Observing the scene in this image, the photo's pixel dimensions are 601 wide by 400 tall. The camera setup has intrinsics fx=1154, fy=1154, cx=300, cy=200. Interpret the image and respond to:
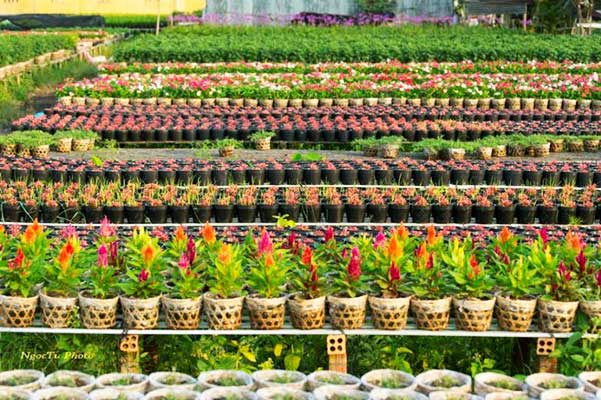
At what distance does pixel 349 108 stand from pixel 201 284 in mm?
14025

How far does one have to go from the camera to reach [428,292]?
25.1 feet

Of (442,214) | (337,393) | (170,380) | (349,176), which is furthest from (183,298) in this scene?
(349,176)

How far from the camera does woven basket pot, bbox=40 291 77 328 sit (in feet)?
24.9

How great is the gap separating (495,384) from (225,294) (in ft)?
6.34

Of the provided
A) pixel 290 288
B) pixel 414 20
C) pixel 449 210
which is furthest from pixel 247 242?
pixel 414 20

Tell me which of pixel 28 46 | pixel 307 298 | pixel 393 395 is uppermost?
pixel 28 46

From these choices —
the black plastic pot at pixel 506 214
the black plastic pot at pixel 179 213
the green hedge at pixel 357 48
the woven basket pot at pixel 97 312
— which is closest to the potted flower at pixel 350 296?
the woven basket pot at pixel 97 312

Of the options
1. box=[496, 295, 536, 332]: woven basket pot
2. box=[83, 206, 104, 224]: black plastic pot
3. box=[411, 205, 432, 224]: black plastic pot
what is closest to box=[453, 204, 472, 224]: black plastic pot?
box=[411, 205, 432, 224]: black plastic pot

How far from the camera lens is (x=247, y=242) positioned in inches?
338

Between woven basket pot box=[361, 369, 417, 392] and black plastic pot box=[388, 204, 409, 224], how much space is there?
5.34 m

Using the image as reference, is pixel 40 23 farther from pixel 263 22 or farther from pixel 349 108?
pixel 349 108

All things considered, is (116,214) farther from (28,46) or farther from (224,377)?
(28,46)

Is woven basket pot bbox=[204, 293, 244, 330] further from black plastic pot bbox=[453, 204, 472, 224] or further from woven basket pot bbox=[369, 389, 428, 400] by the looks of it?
black plastic pot bbox=[453, 204, 472, 224]

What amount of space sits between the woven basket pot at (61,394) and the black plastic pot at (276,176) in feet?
25.0
